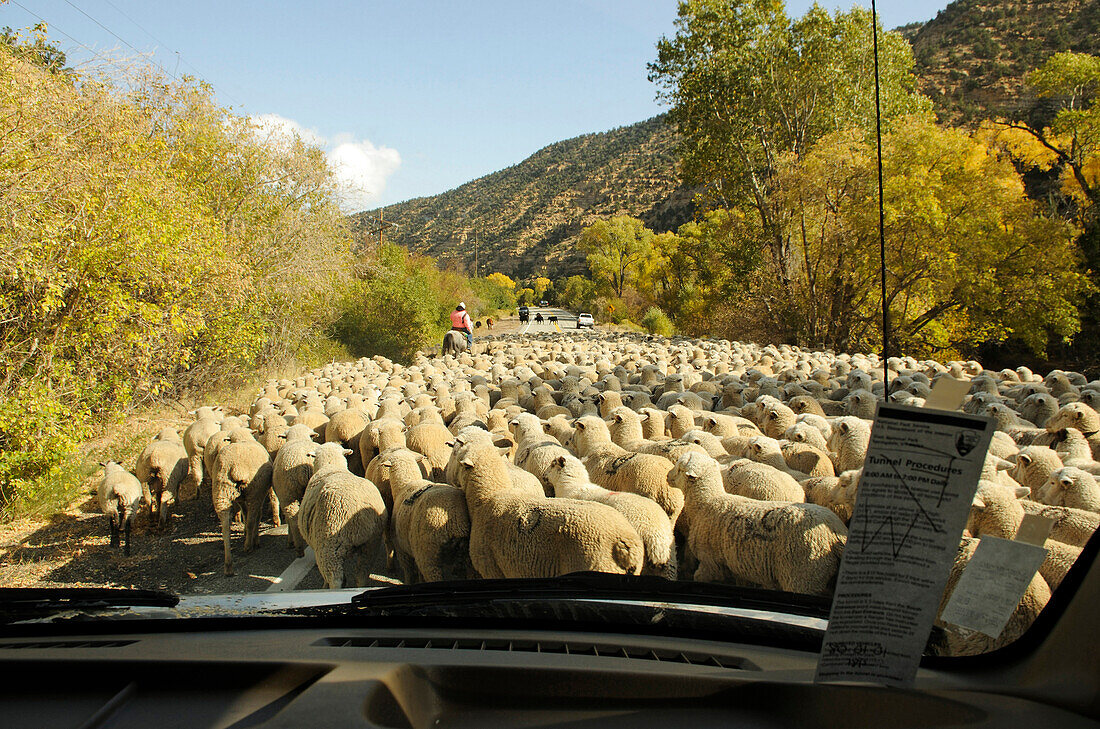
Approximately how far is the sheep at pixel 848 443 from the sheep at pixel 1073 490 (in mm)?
1602

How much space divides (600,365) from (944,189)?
1480 cm

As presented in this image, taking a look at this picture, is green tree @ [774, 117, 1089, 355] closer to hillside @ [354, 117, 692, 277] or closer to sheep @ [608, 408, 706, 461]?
sheep @ [608, 408, 706, 461]

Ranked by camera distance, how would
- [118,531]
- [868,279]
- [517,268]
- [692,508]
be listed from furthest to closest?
[517,268]
[868,279]
[118,531]
[692,508]

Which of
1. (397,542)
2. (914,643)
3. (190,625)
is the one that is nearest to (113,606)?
(190,625)

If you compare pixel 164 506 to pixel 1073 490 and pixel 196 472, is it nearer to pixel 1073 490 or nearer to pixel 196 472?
pixel 196 472

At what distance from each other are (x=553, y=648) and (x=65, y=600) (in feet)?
5.51

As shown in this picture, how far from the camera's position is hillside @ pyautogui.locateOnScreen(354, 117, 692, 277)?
317 ft

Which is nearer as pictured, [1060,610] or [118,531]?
[1060,610]

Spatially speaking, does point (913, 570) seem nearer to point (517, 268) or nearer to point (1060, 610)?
point (1060, 610)

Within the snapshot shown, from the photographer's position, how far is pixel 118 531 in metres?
6.64

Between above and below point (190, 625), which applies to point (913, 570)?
above

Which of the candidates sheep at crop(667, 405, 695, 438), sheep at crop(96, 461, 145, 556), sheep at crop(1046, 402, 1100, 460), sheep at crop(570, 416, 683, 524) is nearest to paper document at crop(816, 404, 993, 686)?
sheep at crop(570, 416, 683, 524)

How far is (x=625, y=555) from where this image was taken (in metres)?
4.03

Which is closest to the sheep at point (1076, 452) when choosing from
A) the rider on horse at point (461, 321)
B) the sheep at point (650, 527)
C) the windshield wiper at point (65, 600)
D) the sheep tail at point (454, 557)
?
the sheep at point (650, 527)
